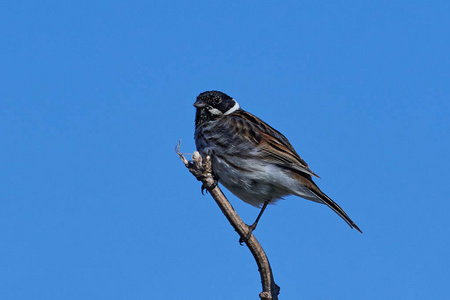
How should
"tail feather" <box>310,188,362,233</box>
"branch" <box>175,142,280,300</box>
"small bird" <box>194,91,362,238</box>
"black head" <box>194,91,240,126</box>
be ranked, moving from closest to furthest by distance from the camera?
1. "branch" <box>175,142,280,300</box>
2. "tail feather" <box>310,188,362,233</box>
3. "small bird" <box>194,91,362,238</box>
4. "black head" <box>194,91,240,126</box>

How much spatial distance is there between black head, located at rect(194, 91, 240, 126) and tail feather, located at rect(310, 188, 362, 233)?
241 cm

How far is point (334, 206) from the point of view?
8.06m

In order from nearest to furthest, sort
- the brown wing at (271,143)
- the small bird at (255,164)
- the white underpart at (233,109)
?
the small bird at (255,164), the brown wing at (271,143), the white underpart at (233,109)

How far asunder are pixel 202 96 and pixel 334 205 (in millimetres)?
3262

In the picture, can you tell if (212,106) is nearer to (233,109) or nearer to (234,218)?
(233,109)

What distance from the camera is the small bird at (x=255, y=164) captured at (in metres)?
8.52

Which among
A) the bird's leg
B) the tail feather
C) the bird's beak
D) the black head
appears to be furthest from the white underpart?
the tail feather

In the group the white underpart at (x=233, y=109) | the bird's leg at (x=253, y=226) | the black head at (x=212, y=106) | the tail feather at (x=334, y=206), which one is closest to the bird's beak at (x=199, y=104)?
the black head at (x=212, y=106)

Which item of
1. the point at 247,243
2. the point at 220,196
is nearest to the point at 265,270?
the point at 247,243

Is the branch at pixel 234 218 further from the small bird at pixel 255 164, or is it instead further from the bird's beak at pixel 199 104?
the bird's beak at pixel 199 104

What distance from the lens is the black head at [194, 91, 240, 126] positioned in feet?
32.0

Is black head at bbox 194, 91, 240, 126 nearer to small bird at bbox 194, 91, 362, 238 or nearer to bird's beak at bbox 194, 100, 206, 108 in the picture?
bird's beak at bbox 194, 100, 206, 108

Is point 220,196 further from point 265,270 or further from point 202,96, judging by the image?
point 202,96

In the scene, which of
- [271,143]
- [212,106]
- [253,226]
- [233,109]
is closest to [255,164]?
[271,143]
